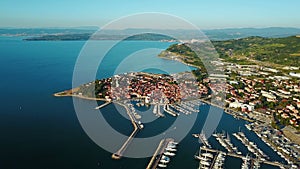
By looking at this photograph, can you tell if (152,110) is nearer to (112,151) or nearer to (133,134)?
(133,134)

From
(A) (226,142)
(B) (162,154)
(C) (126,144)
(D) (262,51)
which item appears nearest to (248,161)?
(A) (226,142)

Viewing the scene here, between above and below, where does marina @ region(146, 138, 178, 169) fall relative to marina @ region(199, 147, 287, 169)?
above

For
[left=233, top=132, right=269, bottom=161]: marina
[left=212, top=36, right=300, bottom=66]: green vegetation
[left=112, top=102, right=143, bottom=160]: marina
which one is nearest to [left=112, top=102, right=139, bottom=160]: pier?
[left=112, top=102, right=143, bottom=160]: marina

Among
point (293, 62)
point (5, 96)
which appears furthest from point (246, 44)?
point (5, 96)

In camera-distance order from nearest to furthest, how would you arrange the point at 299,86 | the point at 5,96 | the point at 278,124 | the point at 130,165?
the point at 130,165, the point at 278,124, the point at 5,96, the point at 299,86

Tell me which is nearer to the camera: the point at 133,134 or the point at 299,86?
the point at 133,134

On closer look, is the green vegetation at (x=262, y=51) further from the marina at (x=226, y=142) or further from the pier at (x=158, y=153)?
the pier at (x=158, y=153)

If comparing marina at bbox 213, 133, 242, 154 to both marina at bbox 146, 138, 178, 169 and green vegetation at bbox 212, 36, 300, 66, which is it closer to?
marina at bbox 146, 138, 178, 169

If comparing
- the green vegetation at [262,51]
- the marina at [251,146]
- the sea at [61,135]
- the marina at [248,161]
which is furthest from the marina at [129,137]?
the green vegetation at [262,51]
